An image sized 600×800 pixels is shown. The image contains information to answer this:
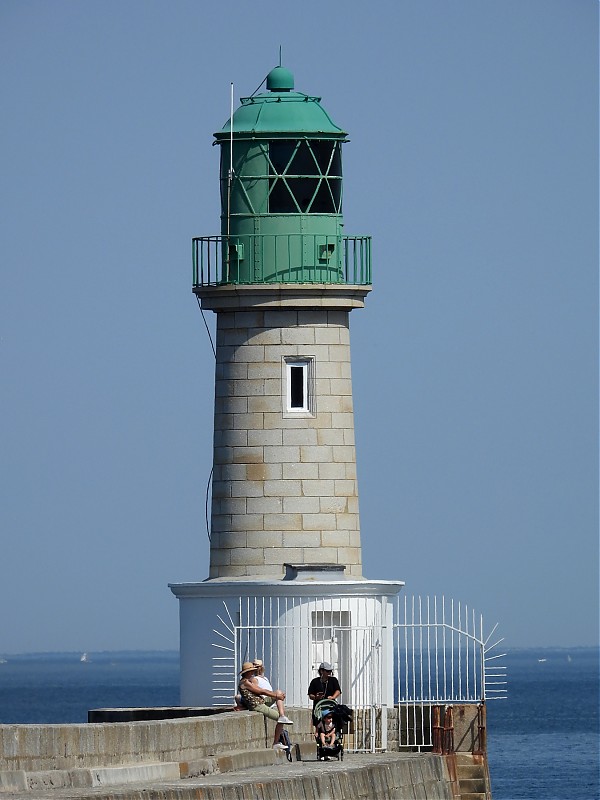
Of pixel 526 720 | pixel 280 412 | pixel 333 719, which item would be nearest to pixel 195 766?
pixel 333 719

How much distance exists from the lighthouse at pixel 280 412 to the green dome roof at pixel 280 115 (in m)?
0.02

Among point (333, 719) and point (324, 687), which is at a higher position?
point (324, 687)

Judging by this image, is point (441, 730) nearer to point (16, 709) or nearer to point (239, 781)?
point (239, 781)

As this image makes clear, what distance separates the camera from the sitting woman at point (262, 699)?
76.3 feet

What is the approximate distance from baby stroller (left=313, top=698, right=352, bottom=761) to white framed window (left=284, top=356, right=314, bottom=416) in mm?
5413

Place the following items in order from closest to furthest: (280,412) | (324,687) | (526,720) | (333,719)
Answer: (333,719), (324,687), (280,412), (526,720)

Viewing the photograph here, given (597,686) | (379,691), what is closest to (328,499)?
(379,691)

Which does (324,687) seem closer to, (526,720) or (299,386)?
(299,386)

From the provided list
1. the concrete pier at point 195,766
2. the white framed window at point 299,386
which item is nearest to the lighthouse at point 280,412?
the white framed window at point 299,386

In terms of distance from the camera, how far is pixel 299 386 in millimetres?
28031

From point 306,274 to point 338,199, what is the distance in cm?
111

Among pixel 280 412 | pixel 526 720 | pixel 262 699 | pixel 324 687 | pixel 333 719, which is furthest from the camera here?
pixel 526 720

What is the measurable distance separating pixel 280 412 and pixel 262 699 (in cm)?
496

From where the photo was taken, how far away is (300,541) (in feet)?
90.8
